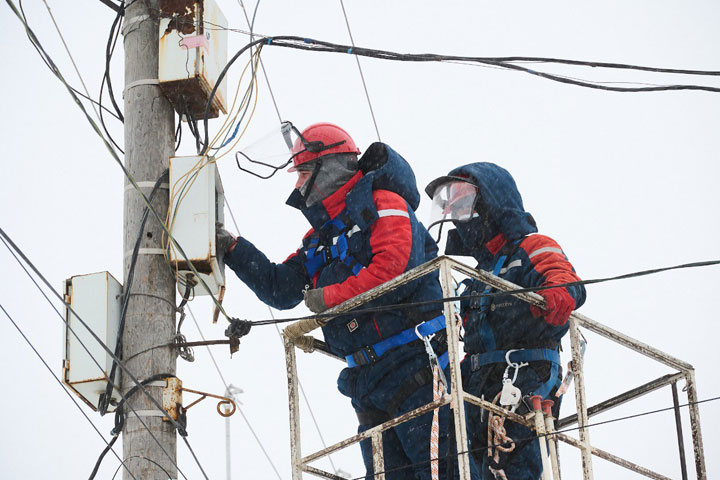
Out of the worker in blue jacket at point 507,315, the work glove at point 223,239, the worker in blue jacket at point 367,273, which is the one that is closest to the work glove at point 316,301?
the worker in blue jacket at point 367,273

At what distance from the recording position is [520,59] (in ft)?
21.7

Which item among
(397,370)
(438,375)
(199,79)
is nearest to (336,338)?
(397,370)

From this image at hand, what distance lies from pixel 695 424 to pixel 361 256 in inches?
94.4

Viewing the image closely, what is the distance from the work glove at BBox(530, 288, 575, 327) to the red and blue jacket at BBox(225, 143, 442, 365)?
801 millimetres

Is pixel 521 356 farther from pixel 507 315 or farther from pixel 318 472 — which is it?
pixel 318 472

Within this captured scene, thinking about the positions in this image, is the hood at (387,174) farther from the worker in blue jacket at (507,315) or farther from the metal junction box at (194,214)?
the metal junction box at (194,214)

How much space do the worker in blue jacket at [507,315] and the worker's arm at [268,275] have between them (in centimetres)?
110

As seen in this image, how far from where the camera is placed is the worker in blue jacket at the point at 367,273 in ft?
21.8

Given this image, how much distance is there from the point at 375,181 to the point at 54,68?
7.24ft

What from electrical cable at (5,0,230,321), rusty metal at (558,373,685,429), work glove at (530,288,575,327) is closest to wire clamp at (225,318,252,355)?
electrical cable at (5,0,230,321)

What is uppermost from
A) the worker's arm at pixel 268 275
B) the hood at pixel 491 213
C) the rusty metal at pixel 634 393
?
the hood at pixel 491 213

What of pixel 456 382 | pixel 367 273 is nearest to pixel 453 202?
pixel 367 273

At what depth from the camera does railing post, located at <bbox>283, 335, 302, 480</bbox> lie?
20.7ft

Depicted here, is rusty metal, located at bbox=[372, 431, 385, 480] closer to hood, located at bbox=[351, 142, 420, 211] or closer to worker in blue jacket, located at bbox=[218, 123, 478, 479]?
worker in blue jacket, located at bbox=[218, 123, 478, 479]
